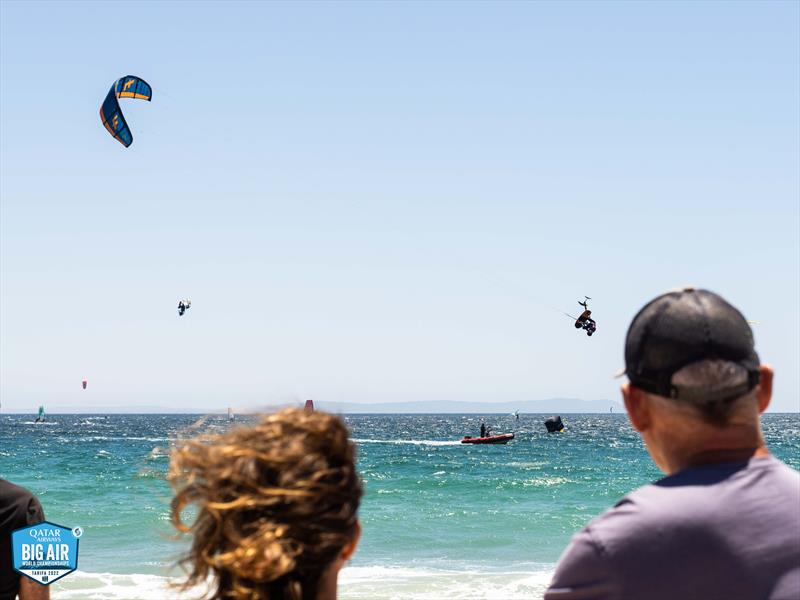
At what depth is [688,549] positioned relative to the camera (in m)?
1.70

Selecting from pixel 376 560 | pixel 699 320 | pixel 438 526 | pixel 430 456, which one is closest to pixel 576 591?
pixel 699 320

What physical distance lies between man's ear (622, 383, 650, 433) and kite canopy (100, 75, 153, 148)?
19733mm

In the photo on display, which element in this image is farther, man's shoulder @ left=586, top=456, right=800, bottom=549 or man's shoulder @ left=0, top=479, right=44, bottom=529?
man's shoulder @ left=0, top=479, right=44, bottom=529

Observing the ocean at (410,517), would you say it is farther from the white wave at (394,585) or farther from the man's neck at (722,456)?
the man's neck at (722,456)

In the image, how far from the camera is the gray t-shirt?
170 centimetres

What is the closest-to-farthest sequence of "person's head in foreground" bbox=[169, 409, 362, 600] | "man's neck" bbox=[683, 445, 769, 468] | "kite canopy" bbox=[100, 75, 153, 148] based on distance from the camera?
"person's head in foreground" bbox=[169, 409, 362, 600] < "man's neck" bbox=[683, 445, 769, 468] < "kite canopy" bbox=[100, 75, 153, 148]

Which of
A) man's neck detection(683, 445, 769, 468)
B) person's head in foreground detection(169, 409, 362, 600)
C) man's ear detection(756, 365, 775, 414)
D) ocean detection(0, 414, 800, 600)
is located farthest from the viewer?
ocean detection(0, 414, 800, 600)

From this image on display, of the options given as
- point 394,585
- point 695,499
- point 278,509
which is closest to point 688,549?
point 695,499

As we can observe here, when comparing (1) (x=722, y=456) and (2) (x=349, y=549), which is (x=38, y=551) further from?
(1) (x=722, y=456)

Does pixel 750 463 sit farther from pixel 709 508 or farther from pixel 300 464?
pixel 300 464

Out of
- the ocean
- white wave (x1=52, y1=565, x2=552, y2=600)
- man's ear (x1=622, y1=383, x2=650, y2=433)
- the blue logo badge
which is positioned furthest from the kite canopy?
man's ear (x1=622, y1=383, x2=650, y2=433)

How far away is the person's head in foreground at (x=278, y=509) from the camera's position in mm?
1483

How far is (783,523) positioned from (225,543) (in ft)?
3.20

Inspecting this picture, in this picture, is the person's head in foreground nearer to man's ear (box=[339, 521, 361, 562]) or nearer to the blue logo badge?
man's ear (box=[339, 521, 361, 562])
